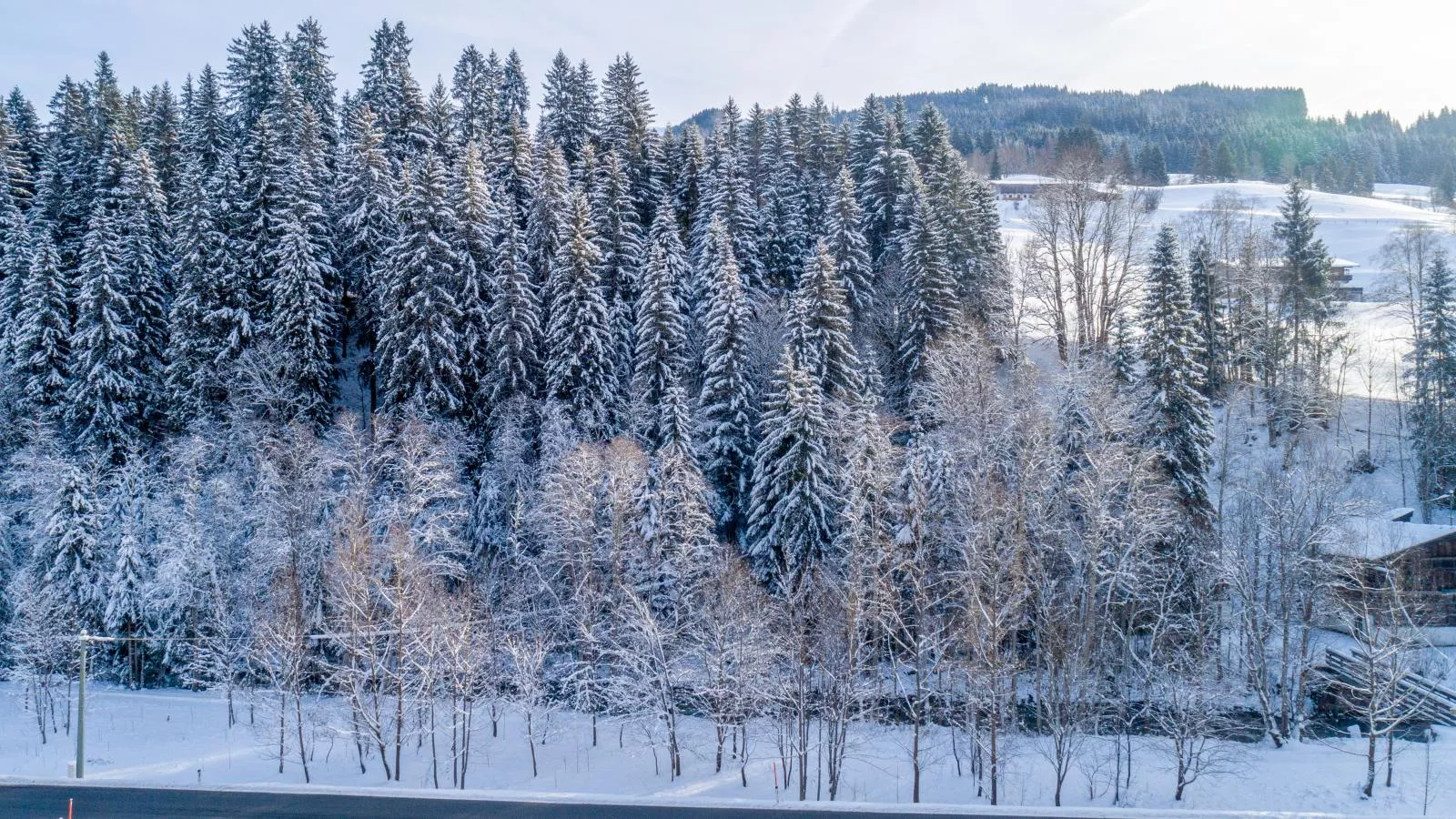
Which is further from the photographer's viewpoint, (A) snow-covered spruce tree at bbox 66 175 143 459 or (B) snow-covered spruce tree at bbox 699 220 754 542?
(A) snow-covered spruce tree at bbox 66 175 143 459

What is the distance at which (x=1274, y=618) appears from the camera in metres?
28.7

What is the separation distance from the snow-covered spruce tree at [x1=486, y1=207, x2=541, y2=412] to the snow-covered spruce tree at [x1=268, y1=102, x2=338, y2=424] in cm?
743

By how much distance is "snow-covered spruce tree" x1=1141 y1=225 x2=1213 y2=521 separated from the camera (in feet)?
106

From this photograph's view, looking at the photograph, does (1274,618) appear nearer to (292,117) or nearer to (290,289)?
(290,289)

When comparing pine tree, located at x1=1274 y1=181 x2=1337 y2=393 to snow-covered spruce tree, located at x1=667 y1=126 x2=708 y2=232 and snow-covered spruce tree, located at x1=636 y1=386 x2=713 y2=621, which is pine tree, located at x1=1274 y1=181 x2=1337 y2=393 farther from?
snow-covered spruce tree, located at x1=636 y1=386 x2=713 y2=621

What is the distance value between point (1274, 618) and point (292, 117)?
52.3 metres

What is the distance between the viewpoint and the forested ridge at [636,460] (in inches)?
1102

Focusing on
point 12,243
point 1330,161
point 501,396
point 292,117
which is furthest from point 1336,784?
point 1330,161

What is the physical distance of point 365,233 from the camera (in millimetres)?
41844

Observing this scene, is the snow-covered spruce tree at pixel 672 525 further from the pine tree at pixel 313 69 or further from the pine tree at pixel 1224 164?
the pine tree at pixel 1224 164

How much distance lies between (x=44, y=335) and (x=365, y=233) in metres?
14.7

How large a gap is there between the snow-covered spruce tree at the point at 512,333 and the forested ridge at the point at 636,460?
0.62 feet

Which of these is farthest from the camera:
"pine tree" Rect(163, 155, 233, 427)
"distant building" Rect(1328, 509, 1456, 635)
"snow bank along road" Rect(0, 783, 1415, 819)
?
"pine tree" Rect(163, 155, 233, 427)

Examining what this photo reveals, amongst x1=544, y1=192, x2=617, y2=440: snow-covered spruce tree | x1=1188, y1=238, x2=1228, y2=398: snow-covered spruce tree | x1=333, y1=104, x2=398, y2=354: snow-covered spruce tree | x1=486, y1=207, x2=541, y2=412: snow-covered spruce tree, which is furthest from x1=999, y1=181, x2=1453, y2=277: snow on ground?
x1=333, y1=104, x2=398, y2=354: snow-covered spruce tree
